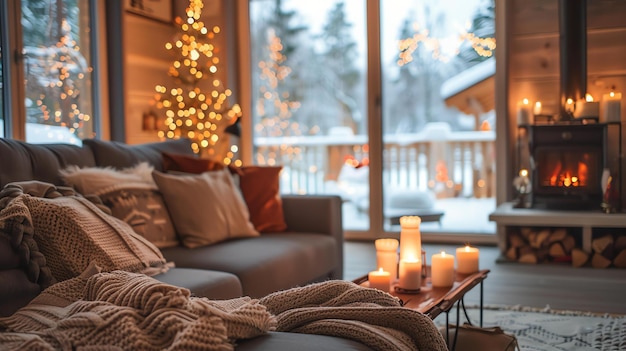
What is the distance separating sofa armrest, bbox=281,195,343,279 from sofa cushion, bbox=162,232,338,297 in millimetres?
86

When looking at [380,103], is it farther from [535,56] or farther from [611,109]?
[611,109]

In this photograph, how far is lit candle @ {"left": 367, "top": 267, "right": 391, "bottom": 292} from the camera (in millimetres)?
2213

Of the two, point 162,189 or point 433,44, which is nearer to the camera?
point 162,189

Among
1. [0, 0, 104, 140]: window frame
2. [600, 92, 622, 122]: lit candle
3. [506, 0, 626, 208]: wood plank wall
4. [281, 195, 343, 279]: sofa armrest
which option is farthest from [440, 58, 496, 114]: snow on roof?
[0, 0, 104, 140]: window frame

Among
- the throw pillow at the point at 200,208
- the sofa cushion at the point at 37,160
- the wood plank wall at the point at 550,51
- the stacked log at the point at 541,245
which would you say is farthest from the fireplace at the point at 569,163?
the sofa cushion at the point at 37,160

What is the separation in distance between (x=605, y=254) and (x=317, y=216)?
6.90 ft

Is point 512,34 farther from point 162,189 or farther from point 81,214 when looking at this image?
point 81,214

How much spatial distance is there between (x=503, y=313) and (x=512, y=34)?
8.27ft

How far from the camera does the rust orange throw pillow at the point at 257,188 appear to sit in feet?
10.9

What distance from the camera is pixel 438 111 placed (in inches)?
214

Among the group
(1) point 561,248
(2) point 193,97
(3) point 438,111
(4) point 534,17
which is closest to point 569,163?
(1) point 561,248

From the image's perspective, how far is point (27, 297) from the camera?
1.88 m

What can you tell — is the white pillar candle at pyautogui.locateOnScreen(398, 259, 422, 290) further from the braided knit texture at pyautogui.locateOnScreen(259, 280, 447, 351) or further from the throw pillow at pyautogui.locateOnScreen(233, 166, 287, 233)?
the throw pillow at pyautogui.locateOnScreen(233, 166, 287, 233)

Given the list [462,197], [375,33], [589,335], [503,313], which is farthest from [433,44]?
[589,335]
